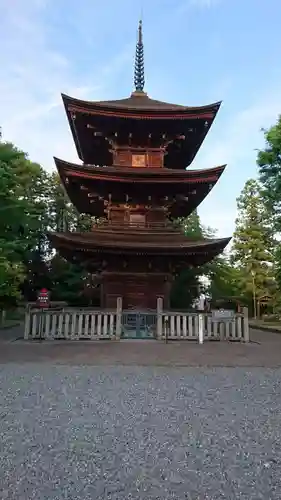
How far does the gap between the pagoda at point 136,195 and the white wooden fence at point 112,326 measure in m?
1.87

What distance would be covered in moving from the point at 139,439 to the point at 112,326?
8.68 m

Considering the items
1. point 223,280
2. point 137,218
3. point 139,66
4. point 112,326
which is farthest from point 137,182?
point 223,280

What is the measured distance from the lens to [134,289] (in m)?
13.8

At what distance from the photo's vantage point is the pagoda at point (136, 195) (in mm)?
12734

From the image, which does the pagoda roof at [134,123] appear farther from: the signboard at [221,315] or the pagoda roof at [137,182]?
the signboard at [221,315]

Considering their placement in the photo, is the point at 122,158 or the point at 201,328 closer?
the point at 201,328

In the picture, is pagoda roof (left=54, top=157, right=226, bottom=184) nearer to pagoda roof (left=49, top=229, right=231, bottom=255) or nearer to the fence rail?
pagoda roof (left=49, top=229, right=231, bottom=255)

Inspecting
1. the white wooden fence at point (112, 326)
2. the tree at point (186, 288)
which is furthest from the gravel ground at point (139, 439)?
the tree at point (186, 288)

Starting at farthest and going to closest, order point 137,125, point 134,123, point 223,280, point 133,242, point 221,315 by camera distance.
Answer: point 223,280 → point 137,125 → point 134,123 → point 133,242 → point 221,315

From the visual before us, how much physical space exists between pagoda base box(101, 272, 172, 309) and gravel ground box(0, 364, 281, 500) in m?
7.87

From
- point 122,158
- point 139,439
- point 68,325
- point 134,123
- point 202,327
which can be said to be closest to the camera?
point 139,439

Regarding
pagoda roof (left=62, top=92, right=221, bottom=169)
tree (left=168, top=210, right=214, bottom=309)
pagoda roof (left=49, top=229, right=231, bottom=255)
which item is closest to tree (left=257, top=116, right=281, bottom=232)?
pagoda roof (left=62, top=92, right=221, bottom=169)

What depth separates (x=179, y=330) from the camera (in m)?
11.8

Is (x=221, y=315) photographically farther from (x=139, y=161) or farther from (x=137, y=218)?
(x=139, y=161)
